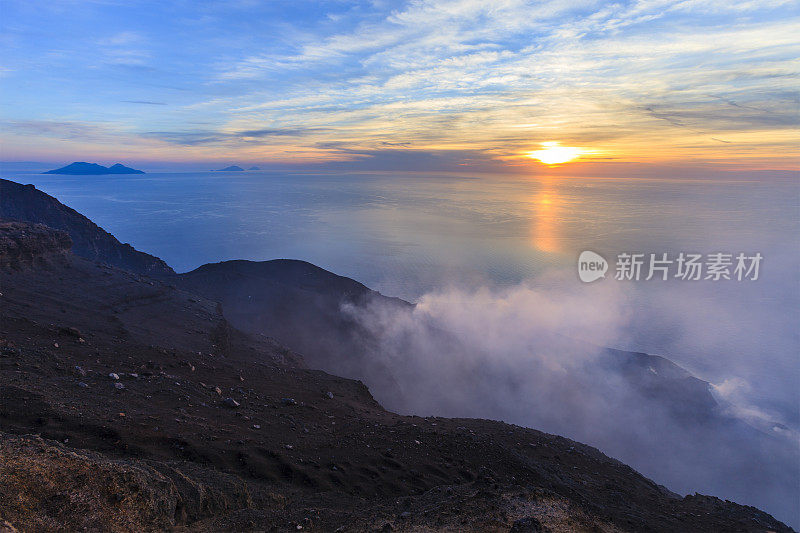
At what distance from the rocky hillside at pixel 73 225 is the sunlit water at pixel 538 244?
43.4 metres

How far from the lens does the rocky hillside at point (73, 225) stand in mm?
39125

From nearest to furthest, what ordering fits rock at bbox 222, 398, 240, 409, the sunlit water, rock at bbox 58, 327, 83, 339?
rock at bbox 222, 398, 240, 409, rock at bbox 58, 327, 83, 339, the sunlit water

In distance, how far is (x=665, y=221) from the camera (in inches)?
4998

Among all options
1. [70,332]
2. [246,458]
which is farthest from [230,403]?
[70,332]

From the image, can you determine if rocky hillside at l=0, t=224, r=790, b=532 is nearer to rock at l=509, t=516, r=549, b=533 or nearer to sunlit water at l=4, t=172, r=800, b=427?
rock at l=509, t=516, r=549, b=533

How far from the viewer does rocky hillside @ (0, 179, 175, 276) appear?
128 feet

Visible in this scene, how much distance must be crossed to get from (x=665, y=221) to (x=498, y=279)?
79008 mm

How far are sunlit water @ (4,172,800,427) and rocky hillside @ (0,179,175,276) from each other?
4342 centimetres

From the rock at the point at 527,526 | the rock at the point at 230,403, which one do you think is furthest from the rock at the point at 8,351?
the rock at the point at 527,526

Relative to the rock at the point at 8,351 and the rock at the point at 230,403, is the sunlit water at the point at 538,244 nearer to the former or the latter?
the rock at the point at 230,403

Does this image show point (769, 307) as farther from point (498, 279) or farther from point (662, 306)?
point (498, 279)

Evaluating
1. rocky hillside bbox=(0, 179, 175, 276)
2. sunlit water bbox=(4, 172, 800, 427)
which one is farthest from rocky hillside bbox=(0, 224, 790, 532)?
sunlit water bbox=(4, 172, 800, 427)

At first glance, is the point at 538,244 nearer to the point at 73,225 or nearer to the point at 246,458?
the point at 73,225

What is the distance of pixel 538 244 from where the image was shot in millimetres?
103188
